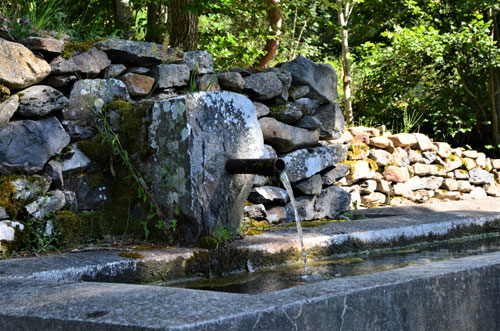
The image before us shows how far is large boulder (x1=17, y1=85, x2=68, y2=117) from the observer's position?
329cm

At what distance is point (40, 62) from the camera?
3.43 meters

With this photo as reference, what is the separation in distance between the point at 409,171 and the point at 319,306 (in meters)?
5.73

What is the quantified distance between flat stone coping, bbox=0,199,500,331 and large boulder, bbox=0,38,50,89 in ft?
4.04

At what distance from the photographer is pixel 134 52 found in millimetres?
3900

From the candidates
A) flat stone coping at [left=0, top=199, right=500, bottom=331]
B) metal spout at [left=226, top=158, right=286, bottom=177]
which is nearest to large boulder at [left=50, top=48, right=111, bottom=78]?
metal spout at [left=226, top=158, right=286, bottom=177]

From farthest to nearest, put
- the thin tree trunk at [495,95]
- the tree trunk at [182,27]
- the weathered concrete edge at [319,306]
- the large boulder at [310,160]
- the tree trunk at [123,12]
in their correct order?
the thin tree trunk at [495,95]
the tree trunk at [123,12]
the tree trunk at [182,27]
the large boulder at [310,160]
the weathered concrete edge at [319,306]

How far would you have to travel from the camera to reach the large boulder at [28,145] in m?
3.11

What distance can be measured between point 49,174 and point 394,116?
19.4ft

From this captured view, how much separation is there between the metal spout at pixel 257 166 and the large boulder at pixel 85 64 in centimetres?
113

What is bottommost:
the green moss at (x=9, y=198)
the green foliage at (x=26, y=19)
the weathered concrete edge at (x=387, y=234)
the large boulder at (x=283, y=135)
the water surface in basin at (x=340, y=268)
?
the water surface in basin at (x=340, y=268)

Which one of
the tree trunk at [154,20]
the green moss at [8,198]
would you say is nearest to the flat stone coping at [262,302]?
the green moss at [8,198]

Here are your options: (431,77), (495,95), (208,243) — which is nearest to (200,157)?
(208,243)

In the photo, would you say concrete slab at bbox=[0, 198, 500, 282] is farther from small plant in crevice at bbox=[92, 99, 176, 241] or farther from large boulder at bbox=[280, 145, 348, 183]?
large boulder at bbox=[280, 145, 348, 183]

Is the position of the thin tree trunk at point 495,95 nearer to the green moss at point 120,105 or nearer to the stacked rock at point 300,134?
the stacked rock at point 300,134
